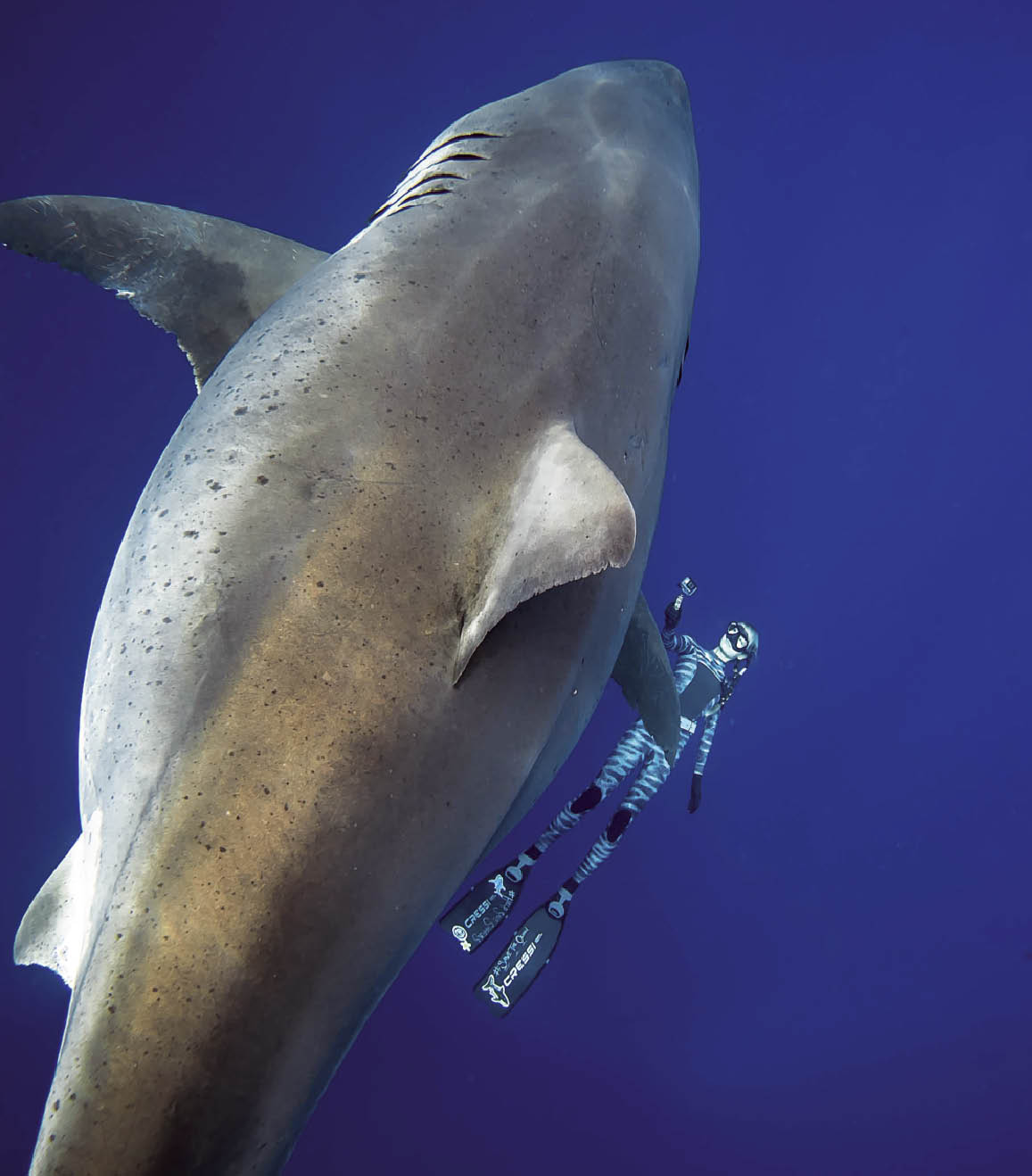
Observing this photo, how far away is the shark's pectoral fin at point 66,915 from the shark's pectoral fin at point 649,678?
8.43 feet

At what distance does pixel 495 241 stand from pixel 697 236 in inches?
46.2

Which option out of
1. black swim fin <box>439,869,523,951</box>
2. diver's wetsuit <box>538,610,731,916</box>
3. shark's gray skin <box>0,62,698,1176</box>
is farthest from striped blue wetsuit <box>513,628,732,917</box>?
shark's gray skin <box>0,62,698,1176</box>

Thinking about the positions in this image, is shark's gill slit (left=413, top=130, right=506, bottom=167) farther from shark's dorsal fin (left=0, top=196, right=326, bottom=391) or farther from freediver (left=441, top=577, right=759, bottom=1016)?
freediver (left=441, top=577, right=759, bottom=1016)

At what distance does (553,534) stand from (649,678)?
8.33ft

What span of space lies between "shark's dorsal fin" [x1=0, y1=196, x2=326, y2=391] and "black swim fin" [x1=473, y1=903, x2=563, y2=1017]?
7.16 metres

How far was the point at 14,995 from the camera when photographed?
10.6 m

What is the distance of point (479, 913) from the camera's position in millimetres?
7598

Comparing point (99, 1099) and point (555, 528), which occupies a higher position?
point (555, 528)

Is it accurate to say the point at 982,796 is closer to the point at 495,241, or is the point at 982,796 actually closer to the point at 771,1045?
the point at 771,1045

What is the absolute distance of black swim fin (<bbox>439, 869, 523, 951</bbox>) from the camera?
738 cm

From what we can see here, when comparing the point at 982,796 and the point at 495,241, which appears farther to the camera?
the point at 982,796

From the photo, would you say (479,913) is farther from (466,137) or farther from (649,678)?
(466,137)

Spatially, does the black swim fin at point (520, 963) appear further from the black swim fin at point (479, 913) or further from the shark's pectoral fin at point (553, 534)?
the shark's pectoral fin at point (553, 534)

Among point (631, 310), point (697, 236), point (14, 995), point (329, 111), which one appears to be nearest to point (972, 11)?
point (329, 111)
